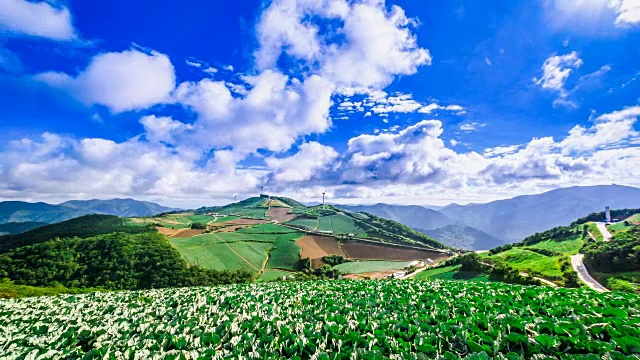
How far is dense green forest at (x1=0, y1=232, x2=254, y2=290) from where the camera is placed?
81.6m

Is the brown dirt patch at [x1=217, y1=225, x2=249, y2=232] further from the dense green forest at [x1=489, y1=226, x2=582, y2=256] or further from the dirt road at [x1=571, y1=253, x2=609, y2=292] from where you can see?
the dirt road at [x1=571, y1=253, x2=609, y2=292]

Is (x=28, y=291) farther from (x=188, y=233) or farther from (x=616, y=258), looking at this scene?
(x=616, y=258)

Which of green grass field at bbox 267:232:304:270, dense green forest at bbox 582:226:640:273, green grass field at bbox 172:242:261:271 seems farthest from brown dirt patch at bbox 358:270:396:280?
dense green forest at bbox 582:226:640:273

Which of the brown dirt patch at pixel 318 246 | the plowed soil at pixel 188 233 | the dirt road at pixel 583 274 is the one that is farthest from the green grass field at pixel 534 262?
the plowed soil at pixel 188 233

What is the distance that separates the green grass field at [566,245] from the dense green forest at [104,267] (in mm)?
102642

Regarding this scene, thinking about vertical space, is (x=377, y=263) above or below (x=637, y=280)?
below

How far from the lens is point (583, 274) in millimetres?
60281

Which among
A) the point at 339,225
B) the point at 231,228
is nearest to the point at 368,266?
the point at 339,225

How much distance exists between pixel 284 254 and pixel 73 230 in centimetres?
9546

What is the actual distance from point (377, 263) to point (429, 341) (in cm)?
10601

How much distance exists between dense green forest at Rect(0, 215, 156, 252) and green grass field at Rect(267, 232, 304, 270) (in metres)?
61.5

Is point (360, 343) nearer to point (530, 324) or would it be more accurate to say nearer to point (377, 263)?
point (530, 324)

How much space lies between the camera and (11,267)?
274ft

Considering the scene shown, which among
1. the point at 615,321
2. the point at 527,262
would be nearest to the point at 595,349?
the point at 615,321
